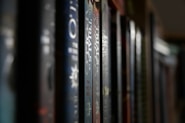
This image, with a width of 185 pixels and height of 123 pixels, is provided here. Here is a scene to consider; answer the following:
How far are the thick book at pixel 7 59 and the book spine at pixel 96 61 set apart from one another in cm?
20

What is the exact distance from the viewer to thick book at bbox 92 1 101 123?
43cm

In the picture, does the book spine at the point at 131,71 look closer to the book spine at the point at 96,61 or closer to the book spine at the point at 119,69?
the book spine at the point at 119,69

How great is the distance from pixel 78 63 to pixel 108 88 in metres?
0.17

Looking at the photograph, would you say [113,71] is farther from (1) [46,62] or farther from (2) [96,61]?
(1) [46,62]

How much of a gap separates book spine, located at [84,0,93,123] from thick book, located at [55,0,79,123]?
0.04 m

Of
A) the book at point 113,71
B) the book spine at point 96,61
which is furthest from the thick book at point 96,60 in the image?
the book at point 113,71

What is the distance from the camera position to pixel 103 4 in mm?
498

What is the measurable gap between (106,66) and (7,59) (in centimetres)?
30

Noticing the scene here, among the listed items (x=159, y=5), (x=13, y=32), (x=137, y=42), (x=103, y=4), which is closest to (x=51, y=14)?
(x=13, y=32)

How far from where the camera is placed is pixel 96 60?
1.47 ft

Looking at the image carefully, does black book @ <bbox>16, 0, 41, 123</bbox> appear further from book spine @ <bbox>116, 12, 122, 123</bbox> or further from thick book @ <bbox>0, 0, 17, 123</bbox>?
book spine @ <bbox>116, 12, 122, 123</bbox>

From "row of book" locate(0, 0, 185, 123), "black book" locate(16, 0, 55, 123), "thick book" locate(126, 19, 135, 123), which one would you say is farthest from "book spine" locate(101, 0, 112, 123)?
"black book" locate(16, 0, 55, 123)

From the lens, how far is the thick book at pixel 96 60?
0.43 meters

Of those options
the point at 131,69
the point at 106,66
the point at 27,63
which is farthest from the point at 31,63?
the point at 131,69
